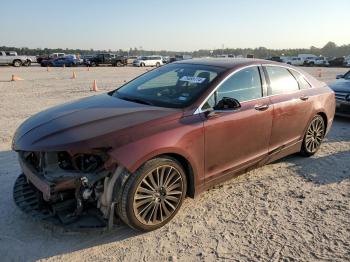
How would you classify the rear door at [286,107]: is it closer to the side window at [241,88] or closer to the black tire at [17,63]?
the side window at [241,88]

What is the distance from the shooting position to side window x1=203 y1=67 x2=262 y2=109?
438 centimetres

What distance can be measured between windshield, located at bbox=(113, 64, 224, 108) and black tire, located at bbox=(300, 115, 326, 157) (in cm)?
226

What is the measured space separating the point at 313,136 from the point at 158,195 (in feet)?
11.5

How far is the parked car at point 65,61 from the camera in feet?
140

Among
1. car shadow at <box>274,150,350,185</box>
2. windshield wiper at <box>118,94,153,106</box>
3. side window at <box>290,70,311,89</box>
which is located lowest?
car shadow at <box>274,150,350,185</box>

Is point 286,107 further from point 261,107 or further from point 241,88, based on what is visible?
point 241,88

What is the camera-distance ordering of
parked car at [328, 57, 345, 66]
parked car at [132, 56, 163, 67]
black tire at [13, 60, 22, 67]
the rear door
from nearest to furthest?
the rear door < black tire at [13, 60, 22, 67] < parked car at [132, 56, 163, 67] < parked car at [328, 57, 345, 66]

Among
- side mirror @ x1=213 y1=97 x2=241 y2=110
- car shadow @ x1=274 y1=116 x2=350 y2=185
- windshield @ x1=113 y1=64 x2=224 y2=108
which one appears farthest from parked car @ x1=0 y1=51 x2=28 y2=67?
side mirror @ x1=213 y1=97 x2=241 y2=110

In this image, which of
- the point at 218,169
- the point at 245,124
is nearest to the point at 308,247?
the point at 218,169

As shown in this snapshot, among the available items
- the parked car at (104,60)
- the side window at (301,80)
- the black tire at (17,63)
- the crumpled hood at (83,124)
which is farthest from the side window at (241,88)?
the parked car at (104,60)

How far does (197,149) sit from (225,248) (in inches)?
42.8

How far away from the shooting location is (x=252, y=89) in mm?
4887

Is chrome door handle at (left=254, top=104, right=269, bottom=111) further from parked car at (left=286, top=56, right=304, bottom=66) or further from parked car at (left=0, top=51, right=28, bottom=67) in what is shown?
parked car at (left=286, top=56, right=304, bottom=66)

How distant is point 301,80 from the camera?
5887 millimetres
